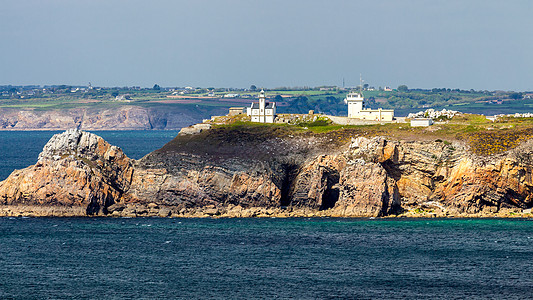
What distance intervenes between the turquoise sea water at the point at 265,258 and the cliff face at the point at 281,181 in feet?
10.8

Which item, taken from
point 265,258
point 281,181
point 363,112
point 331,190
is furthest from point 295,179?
point 363,112

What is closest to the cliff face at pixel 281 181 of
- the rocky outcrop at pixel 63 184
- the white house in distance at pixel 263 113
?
the rocky outcrop at pixel 63 184

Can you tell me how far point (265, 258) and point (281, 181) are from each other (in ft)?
78.8

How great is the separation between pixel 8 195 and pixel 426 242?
45.2 m

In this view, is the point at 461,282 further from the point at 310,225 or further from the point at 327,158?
the point at 327,158

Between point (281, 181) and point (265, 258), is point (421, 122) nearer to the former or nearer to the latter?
point (281, 181)

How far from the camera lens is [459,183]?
87.4m

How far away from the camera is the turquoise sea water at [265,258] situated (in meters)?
57.9

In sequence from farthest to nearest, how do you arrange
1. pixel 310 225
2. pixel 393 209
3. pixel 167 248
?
pixel 393 209 < pixel 310 225 < pixel 167 248

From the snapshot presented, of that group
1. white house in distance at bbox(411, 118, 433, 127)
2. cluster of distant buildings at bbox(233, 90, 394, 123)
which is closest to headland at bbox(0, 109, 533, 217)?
white house in distance at bbox(411, 118, 433, 127)

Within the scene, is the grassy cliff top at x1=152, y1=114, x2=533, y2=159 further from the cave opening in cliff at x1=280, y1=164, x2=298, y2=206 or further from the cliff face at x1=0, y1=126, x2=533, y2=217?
the cave opening in cliff at x1=280, y1=164, x2=298, y2=206

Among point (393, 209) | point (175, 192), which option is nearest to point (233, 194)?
point (175, 192)

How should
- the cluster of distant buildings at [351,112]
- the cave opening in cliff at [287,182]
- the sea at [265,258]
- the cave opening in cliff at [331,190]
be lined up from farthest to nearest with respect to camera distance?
the cluster of distant buildings at [351,112] < the cave opening in cliff at [287,182] < the cave opening in cliff at [331,190] < the sea at [265,258]

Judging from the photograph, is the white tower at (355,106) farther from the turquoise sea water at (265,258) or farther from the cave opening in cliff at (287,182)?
the turquoise sea water at (265,258)
